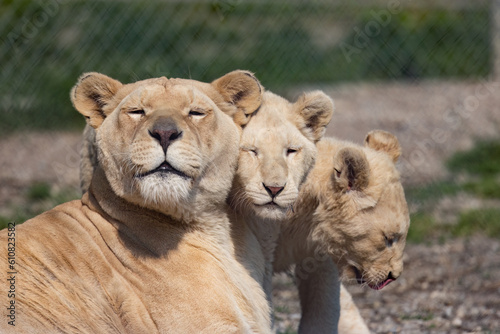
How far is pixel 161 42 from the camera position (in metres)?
7.95

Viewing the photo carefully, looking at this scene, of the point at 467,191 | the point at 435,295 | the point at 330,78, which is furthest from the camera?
the point at 467,191

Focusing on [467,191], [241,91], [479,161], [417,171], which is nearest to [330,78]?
[417,171]

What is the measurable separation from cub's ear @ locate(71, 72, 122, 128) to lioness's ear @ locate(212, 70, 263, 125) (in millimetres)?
521

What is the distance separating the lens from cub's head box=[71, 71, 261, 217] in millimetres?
3447

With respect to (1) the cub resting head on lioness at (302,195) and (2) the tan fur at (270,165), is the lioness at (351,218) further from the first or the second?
(2) the tan fur at (270,165)

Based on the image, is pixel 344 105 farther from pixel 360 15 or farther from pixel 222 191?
pixel 222 191

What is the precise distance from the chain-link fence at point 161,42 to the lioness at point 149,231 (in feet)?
10.9

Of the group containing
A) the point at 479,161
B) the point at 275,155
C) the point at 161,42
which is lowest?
the point at 275,155

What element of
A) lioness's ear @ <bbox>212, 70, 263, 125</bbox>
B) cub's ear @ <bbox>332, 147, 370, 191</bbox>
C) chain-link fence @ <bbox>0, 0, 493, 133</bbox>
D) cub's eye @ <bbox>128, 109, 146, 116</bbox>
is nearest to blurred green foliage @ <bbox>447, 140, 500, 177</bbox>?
chain-link fence @ <bbox>0, 0, 493, 133</bbox>

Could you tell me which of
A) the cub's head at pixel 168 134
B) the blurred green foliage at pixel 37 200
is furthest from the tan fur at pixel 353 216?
the blurred green foliage at pixel 37 200

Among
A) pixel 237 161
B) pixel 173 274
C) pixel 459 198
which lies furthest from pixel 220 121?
pixel 459 198

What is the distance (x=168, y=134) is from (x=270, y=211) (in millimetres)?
674

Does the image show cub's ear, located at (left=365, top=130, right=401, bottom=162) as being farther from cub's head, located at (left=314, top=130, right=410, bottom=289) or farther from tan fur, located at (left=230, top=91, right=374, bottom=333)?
tan fur, located at (left=230, top=91, right=374, bottom=333)

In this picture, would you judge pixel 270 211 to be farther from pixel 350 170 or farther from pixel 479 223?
pixel 479 223
